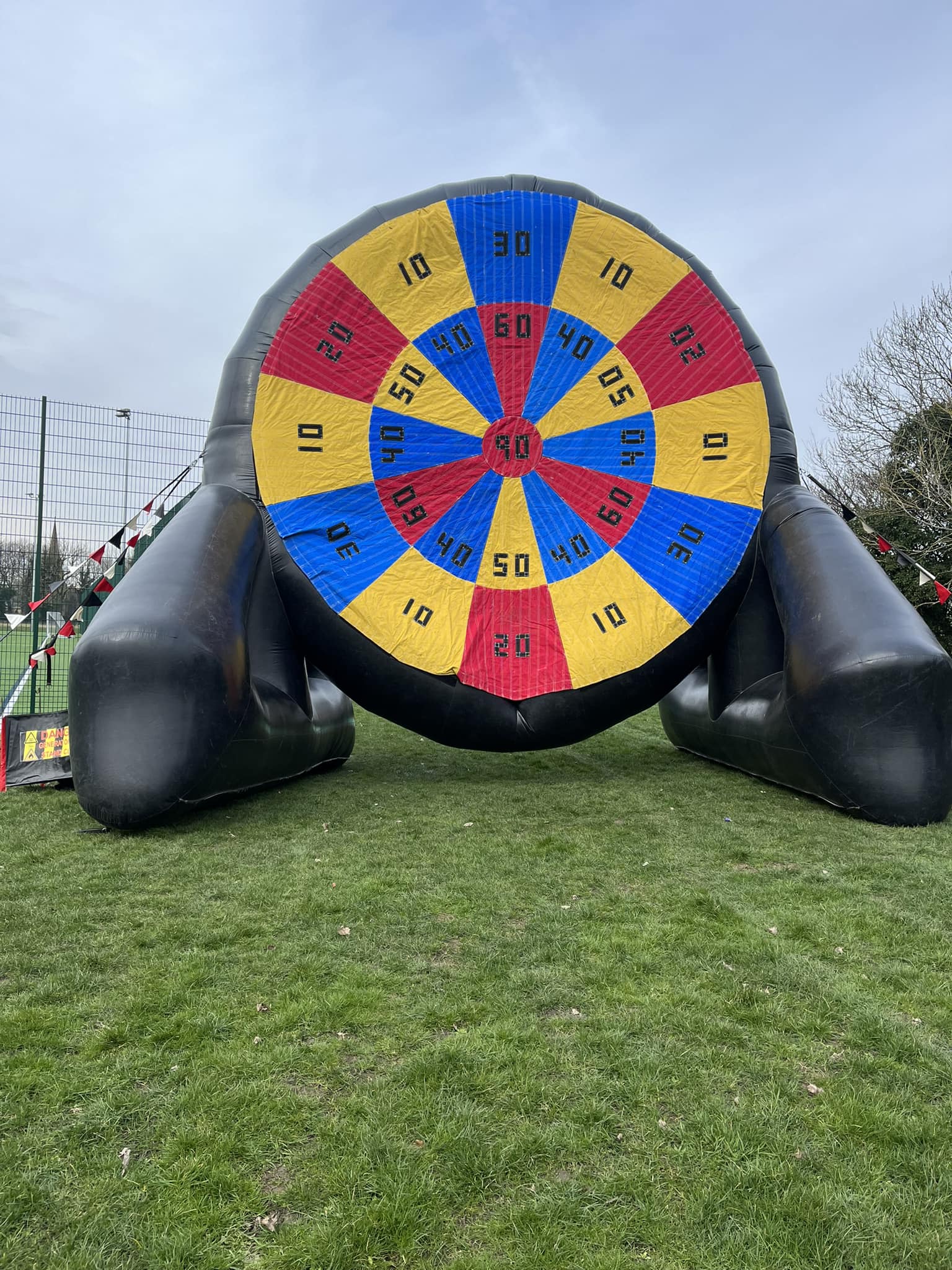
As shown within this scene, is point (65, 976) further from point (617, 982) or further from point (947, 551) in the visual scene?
point (947, 551)

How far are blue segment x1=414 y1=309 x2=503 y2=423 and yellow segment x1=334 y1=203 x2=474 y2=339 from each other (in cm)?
7

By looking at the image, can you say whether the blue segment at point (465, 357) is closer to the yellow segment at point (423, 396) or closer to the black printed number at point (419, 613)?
the yellow segment at point (423, 396)

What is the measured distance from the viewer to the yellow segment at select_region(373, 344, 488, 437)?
5957 millimetres

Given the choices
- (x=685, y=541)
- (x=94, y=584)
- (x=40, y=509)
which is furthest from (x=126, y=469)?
(x=685, y=541)

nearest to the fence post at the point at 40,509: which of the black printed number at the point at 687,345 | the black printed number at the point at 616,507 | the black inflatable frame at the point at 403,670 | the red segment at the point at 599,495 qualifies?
the black inflatable frame at the point at 403,670

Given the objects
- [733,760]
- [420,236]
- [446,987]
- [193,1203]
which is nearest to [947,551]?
[733,760]

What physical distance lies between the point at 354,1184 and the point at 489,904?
1.93 meters

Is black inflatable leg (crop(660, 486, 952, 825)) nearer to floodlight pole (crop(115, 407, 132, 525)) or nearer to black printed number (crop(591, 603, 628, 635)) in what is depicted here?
black printed number (crop(591, 603, 628, 635))

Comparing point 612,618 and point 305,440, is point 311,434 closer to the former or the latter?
point 305,440

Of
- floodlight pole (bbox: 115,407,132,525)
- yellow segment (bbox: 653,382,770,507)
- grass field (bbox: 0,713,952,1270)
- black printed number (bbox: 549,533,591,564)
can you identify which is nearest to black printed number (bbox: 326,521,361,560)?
black printed number (bbox: 549,533,591,564)

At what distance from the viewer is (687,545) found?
6.04 metres

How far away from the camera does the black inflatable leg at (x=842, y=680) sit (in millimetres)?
5039

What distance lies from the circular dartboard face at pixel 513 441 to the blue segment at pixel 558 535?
0.03 feet

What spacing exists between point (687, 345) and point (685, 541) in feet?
4.61
